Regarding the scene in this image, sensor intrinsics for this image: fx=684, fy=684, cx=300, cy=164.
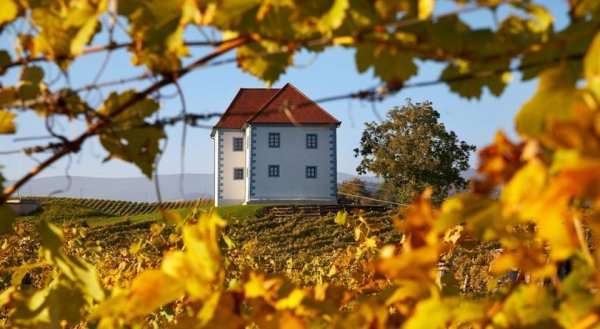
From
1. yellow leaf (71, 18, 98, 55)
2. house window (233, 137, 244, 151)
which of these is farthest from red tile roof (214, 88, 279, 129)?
yellow leaf (71, 18, 98, 55)

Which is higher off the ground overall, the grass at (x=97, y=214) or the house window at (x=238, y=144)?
the house window at (x=238, y=144)

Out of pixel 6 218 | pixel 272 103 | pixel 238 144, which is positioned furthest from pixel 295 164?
pixel 6 218

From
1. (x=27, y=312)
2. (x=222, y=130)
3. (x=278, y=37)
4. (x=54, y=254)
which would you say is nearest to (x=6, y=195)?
(x=54, y=254)

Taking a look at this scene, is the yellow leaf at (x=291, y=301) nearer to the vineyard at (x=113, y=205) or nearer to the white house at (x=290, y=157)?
the white house at (x=290, y=157)

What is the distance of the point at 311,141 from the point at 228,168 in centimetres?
527

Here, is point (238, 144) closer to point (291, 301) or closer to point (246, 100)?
point (246, 100)

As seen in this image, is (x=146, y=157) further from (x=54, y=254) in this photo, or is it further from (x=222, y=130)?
(x=222, y=130)

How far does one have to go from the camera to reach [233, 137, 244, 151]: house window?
37.8m

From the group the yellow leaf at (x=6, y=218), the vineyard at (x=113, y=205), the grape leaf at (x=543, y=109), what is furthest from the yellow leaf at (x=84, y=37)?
the vineyard at (x=113, y=205)

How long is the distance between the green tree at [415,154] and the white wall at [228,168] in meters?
6.78

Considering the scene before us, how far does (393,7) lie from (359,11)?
0.05m

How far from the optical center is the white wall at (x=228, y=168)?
37.4 metres

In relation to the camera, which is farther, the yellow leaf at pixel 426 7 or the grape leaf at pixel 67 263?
the grape leaf at pixel 67 263

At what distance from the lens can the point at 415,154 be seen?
37.0 meters
